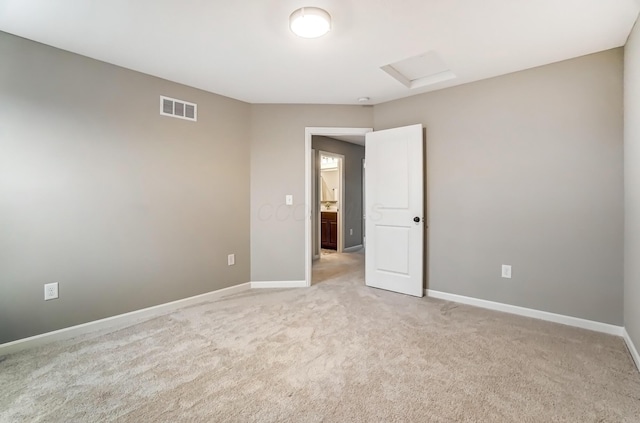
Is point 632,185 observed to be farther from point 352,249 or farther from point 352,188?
point 352,249

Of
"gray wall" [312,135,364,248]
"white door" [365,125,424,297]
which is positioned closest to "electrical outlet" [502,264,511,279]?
"white door" [365,125,424,297]

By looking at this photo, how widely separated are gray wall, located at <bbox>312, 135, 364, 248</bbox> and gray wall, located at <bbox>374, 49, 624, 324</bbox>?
110 inches

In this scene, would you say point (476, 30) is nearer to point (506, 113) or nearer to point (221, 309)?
point (506, 113)

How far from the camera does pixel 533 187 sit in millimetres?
2701

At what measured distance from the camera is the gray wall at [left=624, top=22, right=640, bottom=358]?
194 cm

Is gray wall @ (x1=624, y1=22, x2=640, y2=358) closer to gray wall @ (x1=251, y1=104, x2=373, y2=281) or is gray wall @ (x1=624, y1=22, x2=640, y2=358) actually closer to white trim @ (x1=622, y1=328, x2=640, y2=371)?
white trim @ (x1=622, y1=328, x2=640, y2=371)

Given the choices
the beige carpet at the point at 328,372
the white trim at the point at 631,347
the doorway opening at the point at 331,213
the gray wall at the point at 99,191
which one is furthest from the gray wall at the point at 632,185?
the doorway opening at the point at 331,213

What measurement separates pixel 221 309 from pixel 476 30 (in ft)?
10.4

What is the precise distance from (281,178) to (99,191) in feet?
6.07

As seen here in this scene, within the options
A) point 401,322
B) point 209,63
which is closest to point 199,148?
point 209,63

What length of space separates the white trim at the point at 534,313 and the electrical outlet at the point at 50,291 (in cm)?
344

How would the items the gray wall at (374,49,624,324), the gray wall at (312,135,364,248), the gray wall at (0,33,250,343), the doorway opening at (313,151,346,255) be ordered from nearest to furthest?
the gray wall at (0,33,250,343)
the gray wall at (374,49,624,324)
the doorway opening at (313,151,346,255)
the gray wall at (312,135,364,248)

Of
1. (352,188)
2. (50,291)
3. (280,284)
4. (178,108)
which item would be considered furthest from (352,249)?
(50,291)

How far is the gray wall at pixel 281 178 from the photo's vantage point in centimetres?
370
